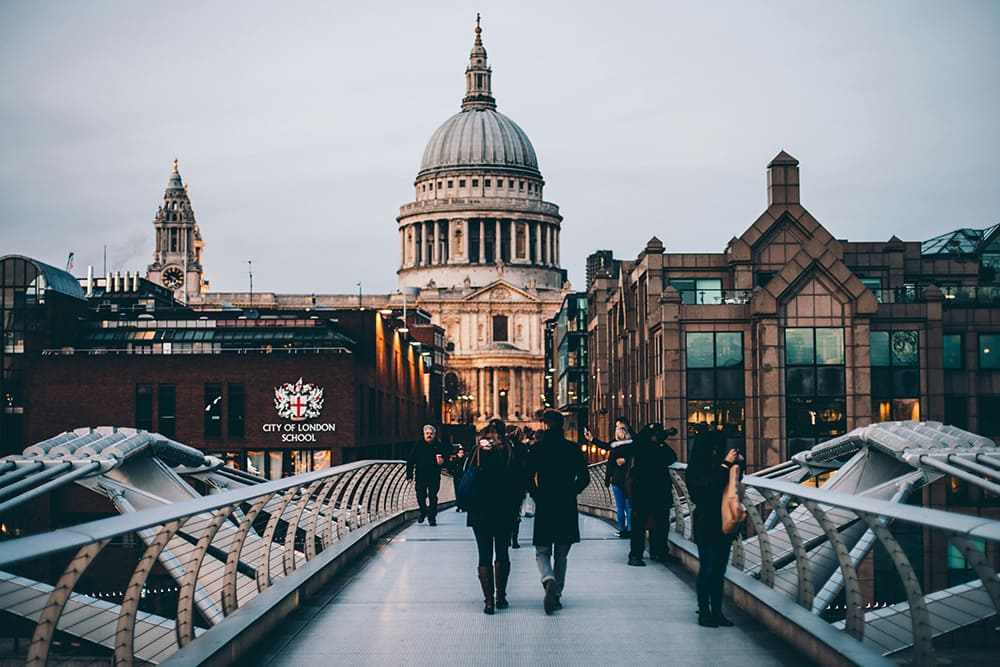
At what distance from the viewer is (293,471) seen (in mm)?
64125

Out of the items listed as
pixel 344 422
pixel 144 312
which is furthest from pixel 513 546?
pixel 144 312

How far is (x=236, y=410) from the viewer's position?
64500 mm

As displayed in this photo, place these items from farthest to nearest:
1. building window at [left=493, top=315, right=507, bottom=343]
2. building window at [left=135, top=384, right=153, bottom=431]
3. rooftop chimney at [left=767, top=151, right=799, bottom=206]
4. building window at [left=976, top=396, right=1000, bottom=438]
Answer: building window at [left=493, top=315, right=507, bottom=343] → building window at [left=135, top=384, right=153, bottom=431] → building window at [left=976, top=396, right=1000, bottom=438] → rooftop chimney at [left=767, top=151, right=799, bottom=206]

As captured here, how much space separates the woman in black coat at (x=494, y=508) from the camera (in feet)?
44.4

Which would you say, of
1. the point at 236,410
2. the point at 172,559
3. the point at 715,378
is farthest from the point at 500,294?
the point at 172,559

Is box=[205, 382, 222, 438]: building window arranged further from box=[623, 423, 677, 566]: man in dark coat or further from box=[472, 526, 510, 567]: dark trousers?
box=[472, 526, 510, 567]: dark trousers

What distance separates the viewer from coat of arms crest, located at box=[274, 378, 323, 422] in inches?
2495

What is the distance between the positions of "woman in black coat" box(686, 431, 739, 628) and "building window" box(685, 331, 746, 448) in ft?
120

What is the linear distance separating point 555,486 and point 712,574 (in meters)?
2.02

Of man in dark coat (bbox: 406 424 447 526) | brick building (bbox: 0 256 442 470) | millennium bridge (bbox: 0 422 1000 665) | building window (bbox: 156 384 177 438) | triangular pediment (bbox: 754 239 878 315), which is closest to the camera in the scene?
millennium bridge (bbox: 0 422 1000 665)

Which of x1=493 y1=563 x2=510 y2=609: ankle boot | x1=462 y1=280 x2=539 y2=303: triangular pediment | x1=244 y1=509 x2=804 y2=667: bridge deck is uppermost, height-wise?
x1=462 y1=280 x2=539 y2=303: triangular pediment

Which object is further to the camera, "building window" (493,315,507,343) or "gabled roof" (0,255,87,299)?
"building window" (493,315,507,343)

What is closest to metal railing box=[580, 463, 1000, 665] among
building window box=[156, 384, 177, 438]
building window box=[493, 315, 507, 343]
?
building window box=[156, 384, 177, 438]

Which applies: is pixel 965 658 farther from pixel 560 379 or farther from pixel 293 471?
pixel 560 379
